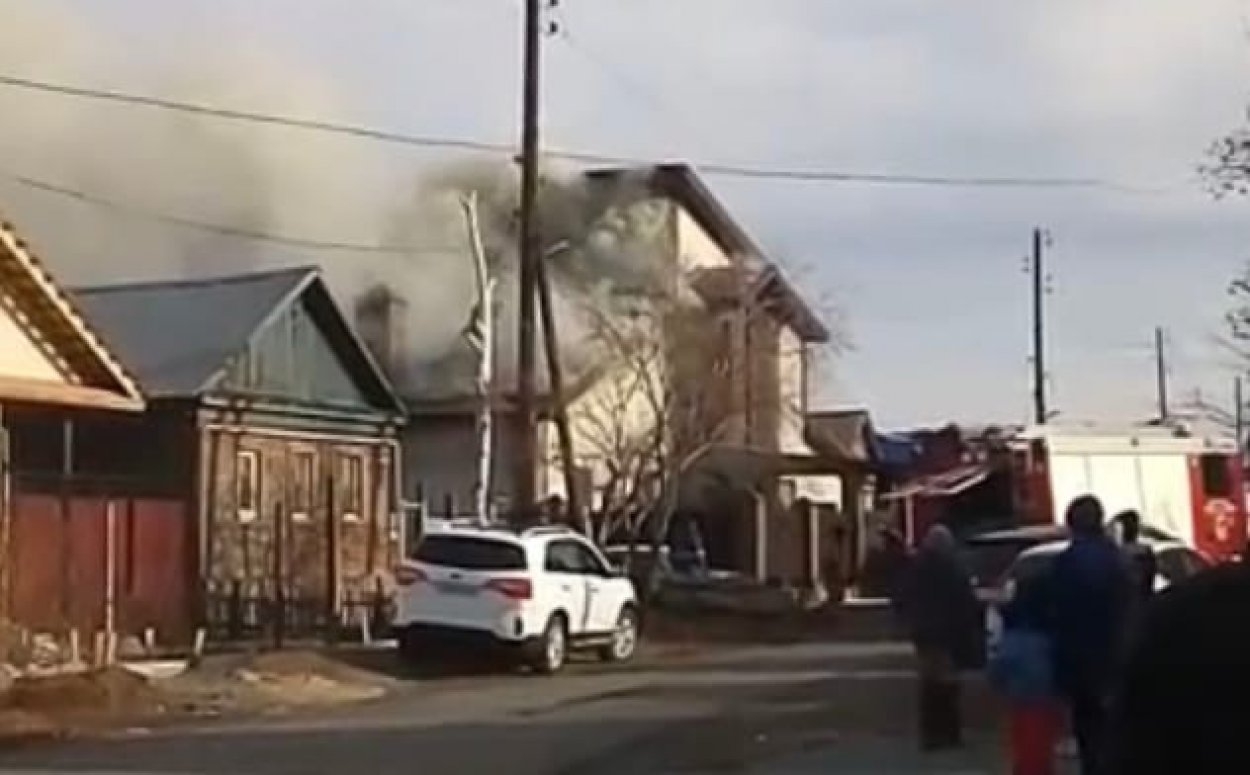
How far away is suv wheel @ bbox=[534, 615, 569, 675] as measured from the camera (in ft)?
117

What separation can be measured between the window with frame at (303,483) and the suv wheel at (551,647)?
33.1ft

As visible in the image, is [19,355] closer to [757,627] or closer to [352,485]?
[352,485]

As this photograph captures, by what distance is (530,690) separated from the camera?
32.1 metres

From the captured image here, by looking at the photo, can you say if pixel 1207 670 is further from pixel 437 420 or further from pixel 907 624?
pixel 437 420

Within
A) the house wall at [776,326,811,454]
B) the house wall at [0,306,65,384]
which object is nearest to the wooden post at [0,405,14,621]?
the house wall at [0,306,65,384]

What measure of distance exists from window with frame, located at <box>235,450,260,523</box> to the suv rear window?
8.55m

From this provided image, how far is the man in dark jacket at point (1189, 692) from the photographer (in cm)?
344

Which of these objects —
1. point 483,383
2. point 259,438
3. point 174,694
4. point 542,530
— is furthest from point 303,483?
point 174,694

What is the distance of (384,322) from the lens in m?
63.3

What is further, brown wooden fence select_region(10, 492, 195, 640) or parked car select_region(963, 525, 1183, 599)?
brown wooden fence select_region(10, 492, 195, 640)

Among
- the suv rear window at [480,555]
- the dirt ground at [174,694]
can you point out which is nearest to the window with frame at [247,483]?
the dirt ground at [174,694]

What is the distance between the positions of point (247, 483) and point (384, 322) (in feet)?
64.5

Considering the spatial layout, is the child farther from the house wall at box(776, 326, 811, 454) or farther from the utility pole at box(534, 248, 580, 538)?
the house wall at box(776, 326, 811, 454)

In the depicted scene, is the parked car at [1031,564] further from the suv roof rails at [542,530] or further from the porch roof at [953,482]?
the suv roof rails at [542,530]
